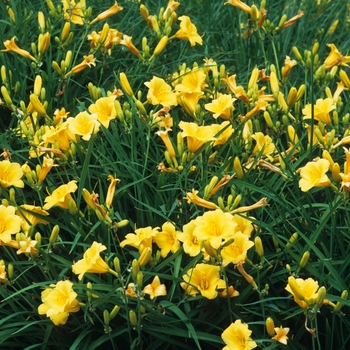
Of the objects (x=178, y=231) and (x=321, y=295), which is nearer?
(x=321, y=295)

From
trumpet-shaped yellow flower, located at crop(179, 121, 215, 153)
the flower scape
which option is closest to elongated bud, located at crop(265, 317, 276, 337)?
the flower scape

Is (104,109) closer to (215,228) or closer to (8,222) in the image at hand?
(8,222)

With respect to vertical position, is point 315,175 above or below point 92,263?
above

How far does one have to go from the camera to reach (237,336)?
2.10 m

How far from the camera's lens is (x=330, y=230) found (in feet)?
7.83

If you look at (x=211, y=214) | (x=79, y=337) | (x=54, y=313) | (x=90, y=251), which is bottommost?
(x=79, y=337)

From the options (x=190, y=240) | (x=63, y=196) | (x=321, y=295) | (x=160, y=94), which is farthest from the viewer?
(x=160, y=94)

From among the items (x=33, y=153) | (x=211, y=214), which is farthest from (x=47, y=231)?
(x=211, y=214)

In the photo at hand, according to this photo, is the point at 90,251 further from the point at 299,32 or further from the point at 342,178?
the point at 299,32

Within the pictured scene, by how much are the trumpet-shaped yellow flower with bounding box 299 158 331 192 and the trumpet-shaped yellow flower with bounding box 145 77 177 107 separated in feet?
2.39

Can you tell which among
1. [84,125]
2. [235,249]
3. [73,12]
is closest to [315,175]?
[235,249]

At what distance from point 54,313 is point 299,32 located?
2657 millimetres

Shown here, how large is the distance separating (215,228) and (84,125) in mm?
689

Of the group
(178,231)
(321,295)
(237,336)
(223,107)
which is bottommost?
(237,336)
